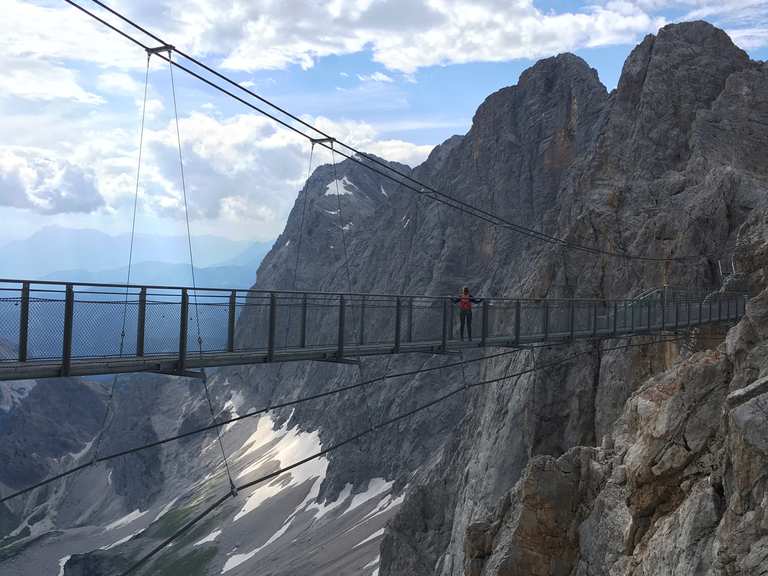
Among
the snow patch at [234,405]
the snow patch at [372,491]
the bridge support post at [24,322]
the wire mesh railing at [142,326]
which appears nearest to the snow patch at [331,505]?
the snow patch at [372,491]

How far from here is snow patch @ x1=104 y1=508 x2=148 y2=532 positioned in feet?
401

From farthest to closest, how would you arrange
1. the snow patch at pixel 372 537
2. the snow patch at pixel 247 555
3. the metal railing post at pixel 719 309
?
the snow patch at pixel 247 555
the snow patch at pixel 372 537
the metal railing post at pixel 719 309

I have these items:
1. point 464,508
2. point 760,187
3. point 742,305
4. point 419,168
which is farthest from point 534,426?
point 419,168

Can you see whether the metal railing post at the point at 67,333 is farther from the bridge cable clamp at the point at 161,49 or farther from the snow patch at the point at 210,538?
Answer: the snow patch at the point at 210,538

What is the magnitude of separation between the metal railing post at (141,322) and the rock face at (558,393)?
134 inches

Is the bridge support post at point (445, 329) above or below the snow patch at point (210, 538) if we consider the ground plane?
above

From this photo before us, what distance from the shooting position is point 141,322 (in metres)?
12.0

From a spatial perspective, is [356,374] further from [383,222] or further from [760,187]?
[760,187]

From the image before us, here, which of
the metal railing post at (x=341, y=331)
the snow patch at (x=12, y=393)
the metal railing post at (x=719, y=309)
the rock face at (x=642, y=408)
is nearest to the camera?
the rock face at (x=642, y=408)

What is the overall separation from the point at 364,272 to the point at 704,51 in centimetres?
7941

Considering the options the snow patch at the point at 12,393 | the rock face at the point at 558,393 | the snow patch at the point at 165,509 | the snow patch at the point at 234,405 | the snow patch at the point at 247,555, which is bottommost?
the snow patch at the point at 165,509

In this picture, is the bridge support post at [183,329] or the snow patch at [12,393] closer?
the bridge support post at [183,329]

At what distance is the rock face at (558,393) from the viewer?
13805mm

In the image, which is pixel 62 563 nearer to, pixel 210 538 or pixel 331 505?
pixel 210 538
